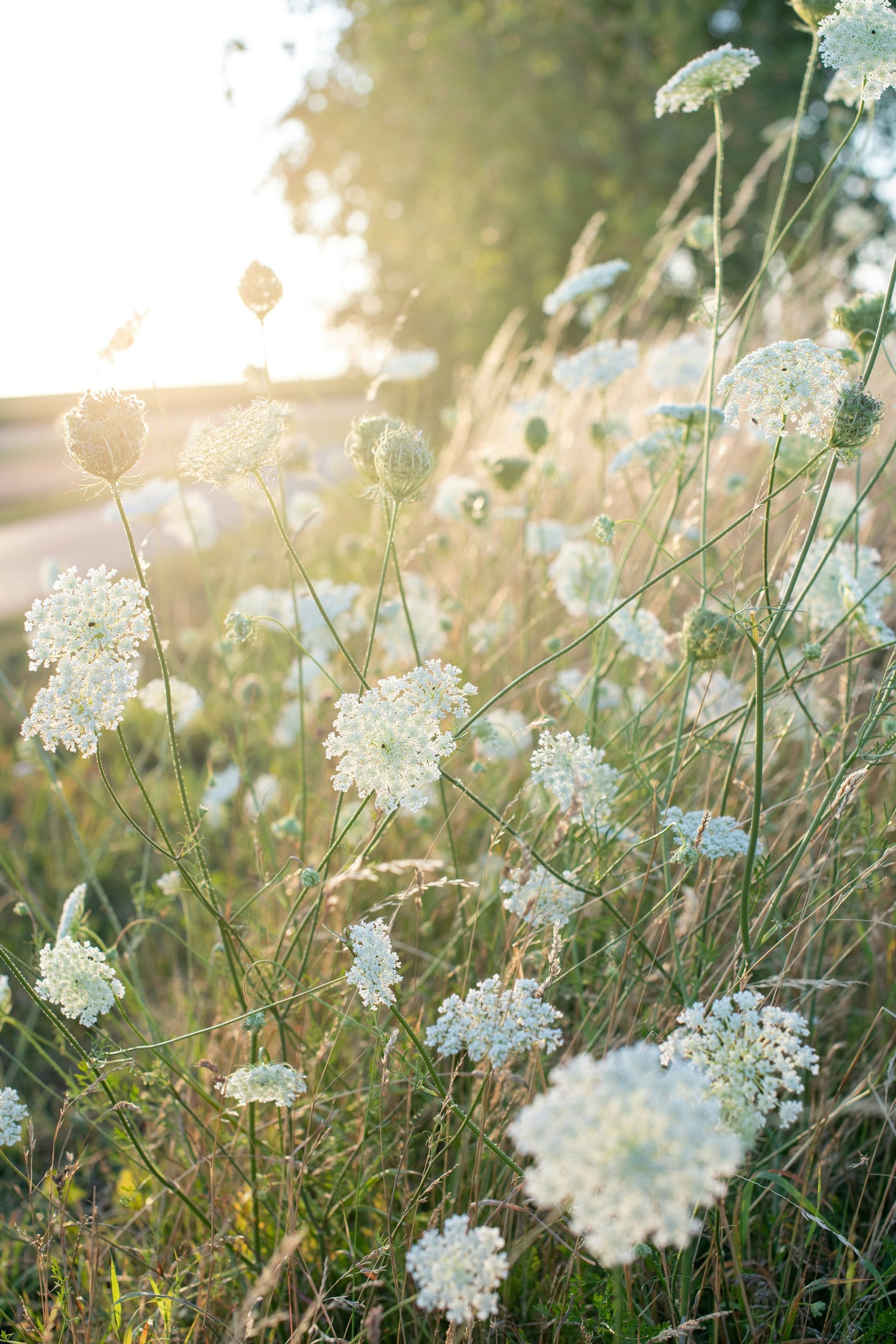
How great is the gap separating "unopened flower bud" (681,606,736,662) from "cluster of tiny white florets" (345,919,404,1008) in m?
0.75

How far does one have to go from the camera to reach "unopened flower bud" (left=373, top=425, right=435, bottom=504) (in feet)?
4.95

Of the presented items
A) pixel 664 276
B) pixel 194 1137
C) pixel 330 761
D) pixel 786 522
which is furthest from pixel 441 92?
pixel 194 1137

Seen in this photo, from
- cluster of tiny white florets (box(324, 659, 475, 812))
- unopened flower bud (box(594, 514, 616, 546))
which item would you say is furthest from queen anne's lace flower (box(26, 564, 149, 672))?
unopened flower bud (box(594, 514, 616, 546))

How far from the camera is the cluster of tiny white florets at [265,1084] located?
138cm

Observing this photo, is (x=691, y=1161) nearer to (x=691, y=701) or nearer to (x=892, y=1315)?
(x=892, y=1315)

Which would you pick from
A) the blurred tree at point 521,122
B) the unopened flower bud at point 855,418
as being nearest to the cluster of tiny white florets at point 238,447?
the unopened flower bud at point 855,418

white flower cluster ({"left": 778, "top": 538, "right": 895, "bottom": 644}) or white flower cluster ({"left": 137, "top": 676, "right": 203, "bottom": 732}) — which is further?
white flower cluster ({"left": 137, "top": 676, "right": 203, "bottom": 732})

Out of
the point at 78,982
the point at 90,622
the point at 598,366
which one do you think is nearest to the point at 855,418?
the point at 90,622

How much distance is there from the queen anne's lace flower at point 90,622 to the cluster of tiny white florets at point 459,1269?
871 millimetres

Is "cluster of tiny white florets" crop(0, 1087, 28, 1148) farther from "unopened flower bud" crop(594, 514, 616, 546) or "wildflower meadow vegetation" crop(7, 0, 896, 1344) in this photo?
"unopened flower bud" crop(594, 514, 616, 546)

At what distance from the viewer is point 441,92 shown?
1108 cm

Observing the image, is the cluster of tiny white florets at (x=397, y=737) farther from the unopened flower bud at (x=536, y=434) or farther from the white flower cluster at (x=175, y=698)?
the unopened flower bud at (x=536, y=434)

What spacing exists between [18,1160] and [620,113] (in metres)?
13.5

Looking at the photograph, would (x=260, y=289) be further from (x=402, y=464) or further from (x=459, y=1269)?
(x=459, y=1269)
